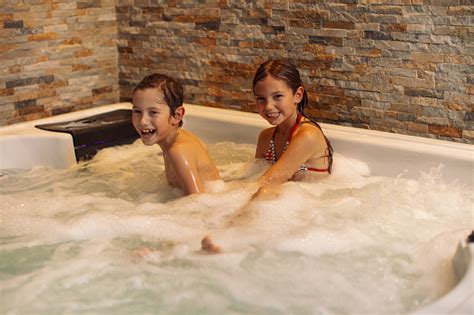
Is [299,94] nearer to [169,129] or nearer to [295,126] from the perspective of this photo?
[295,126]

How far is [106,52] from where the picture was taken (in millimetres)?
3531

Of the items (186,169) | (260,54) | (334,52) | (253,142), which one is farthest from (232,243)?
(260,54)

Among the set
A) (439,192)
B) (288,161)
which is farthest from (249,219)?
(439,192)

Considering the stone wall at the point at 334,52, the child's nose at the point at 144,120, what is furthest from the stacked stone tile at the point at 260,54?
the child's nose at the point at 144,120

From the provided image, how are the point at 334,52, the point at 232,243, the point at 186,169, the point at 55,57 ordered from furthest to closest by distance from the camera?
the point at 55,57 < the point at 334,52 < the point at 186,169 < the point at 232,243

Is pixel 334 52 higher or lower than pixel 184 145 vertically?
higher

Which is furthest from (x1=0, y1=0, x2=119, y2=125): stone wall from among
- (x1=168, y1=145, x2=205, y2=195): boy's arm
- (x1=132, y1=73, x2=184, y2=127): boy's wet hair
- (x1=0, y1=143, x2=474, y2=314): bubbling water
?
(x1=168, y1=145, x2=205, y2=195): boy's arm

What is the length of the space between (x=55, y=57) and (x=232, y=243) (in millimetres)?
1567

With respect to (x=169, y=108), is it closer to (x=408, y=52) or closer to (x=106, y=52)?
(x=408, y=52)

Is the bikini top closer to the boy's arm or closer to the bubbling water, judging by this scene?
the bubbling water

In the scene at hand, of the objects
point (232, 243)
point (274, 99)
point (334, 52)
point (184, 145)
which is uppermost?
point (334, 52)

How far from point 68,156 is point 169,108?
0.58 meters

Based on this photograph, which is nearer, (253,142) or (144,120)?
(144,120)

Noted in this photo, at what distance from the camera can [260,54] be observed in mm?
3131
